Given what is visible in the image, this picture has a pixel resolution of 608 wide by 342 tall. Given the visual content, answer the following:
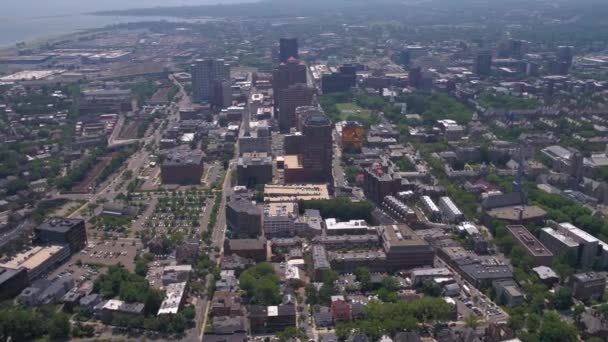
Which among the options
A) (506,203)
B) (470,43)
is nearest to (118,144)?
(506,203)

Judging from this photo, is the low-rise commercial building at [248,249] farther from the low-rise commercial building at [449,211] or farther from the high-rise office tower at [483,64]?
the high-rise office tower at [483,64]

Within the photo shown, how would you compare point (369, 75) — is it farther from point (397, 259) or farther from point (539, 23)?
point (539, 23)

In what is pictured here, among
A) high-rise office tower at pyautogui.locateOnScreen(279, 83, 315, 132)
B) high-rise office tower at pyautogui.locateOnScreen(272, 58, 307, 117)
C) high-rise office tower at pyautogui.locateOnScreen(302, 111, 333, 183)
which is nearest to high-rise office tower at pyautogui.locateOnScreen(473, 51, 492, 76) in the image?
high-rise office tower at pyautogui.locateOnScreen(272, 58, 307, 117)

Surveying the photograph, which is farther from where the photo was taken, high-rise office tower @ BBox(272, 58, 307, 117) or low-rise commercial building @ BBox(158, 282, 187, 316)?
high-rise office tower @ BBox(272, 58, 307, 117)

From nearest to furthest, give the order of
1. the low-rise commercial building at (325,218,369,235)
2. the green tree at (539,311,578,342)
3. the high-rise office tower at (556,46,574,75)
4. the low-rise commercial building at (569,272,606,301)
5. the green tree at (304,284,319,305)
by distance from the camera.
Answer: the green tree at (539,311,578,342), the green tree at (304,284,319,305), the low-rise commercial building at (569,272,606,301), the low-rise commercial building at (325,218,369,235), the high-rise office tower at (556,46,574,75)

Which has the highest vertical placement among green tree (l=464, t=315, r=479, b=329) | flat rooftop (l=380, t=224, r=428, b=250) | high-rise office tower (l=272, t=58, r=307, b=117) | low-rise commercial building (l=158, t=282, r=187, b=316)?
high-rise office tower (l=272, t=58, r=307, b=117)

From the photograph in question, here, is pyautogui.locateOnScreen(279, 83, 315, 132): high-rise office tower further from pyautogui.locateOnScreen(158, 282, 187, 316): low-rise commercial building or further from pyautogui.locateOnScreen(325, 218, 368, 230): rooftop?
pyautogui.locateOnScreen(158, 282, 187, 316): low-rise commercial building
